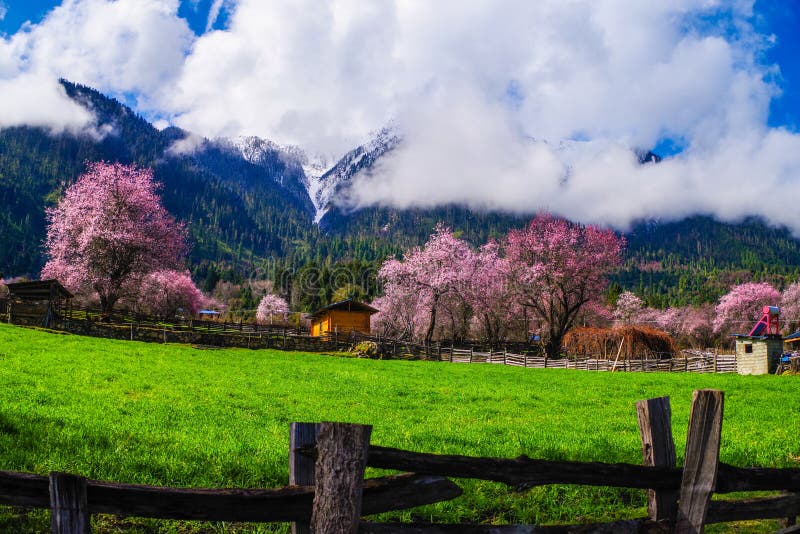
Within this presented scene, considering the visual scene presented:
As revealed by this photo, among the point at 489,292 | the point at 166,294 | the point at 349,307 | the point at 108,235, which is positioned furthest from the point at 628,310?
the point at 108,235

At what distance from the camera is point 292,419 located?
13617 millimetres

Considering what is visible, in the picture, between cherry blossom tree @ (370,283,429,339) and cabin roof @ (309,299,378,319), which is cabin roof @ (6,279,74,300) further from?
cherry blossom tree @ (370,283,429,339)

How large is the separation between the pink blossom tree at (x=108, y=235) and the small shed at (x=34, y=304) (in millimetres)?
5644

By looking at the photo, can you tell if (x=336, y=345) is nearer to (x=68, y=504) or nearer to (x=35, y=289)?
(x=35, y=289)

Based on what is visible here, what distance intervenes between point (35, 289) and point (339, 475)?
51215 mm

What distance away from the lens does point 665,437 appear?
510cm

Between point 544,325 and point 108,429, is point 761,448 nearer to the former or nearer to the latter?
point 108,429

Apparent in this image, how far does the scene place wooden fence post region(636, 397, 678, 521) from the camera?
5.02m

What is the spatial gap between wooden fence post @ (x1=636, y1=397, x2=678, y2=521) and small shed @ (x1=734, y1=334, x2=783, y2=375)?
131 ft

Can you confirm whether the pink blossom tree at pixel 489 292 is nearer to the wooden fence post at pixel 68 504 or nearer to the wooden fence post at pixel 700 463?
the wooden fence post at pixel 700 463

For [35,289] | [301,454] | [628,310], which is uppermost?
[35,289]

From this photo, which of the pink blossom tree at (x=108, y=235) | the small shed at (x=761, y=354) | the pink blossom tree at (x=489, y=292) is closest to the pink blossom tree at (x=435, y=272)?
the pink blossom tree at (x=489, y=292)

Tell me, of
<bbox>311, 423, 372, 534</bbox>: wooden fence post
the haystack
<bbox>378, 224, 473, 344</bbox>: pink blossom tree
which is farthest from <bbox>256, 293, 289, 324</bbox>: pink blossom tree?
<bbox>311, 423, 372, 534</bbox>: wooden fence post

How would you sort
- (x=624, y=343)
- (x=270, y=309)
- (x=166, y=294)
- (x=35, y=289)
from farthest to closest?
(x=270, y=309), (x=166, y=294), (x=624, y=343), (x=35, y=289)
